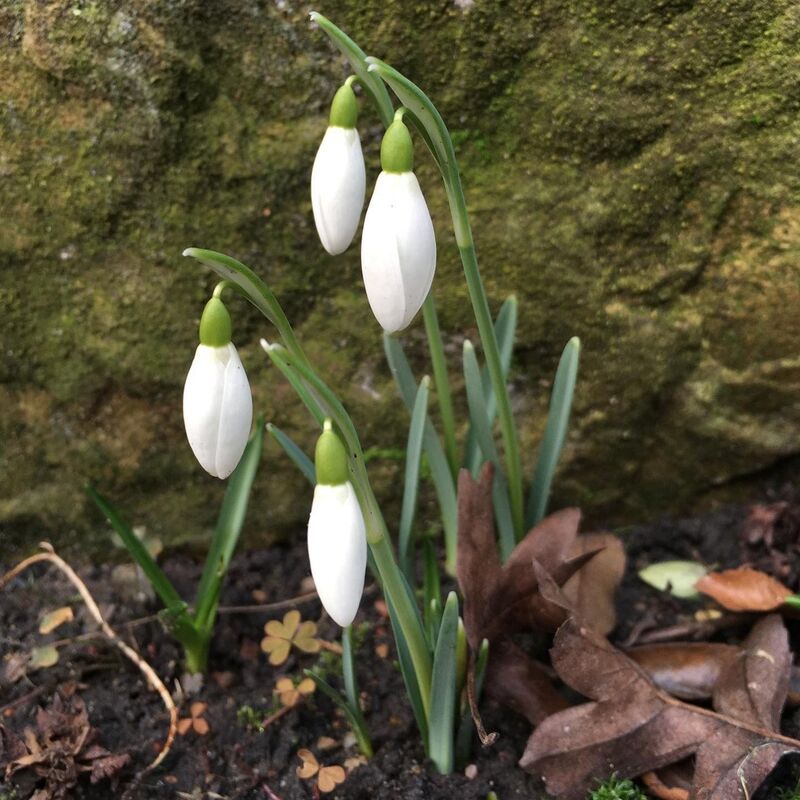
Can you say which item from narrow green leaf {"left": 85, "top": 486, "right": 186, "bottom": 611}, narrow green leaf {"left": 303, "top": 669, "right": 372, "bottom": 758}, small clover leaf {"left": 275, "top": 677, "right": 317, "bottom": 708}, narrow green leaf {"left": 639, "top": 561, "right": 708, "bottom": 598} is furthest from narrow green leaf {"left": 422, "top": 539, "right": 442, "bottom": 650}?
narrow green leaf {"left": 639, "top": 561, "right": 708, "bottom": 598}

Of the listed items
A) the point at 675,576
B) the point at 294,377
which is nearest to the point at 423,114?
the point at 294,377

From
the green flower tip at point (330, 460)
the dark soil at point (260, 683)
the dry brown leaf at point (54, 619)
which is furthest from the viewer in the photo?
the dry brown leaf at point (54, 619)

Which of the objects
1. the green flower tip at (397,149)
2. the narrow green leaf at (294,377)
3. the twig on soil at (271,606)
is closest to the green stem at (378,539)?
the narrow green leaf at (294,377)

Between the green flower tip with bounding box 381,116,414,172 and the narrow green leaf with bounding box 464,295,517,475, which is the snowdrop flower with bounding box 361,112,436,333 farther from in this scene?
the narrow green leaf with bounding box 464,295,517,475

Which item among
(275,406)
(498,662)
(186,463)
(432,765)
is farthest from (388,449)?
(432,765)

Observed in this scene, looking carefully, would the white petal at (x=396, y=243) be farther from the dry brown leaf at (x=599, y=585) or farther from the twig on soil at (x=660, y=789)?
the twig on soil at (x=660, y=789)

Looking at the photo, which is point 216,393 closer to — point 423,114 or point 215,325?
point 215,325
